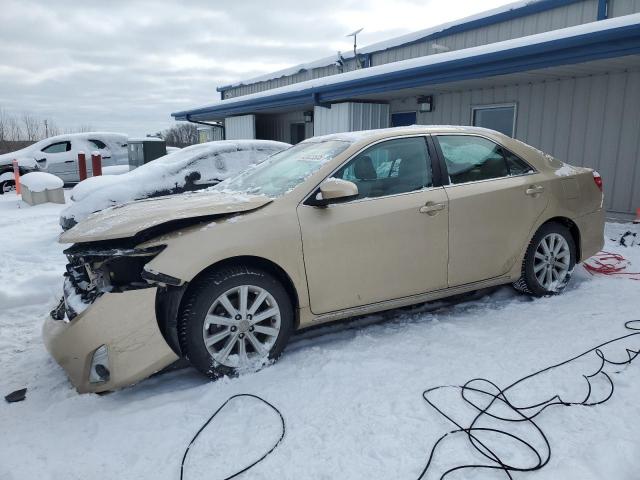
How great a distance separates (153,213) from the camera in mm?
3199

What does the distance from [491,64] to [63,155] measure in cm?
1314

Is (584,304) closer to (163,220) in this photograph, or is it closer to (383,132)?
(383,132)

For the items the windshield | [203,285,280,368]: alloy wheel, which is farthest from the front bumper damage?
the windshield

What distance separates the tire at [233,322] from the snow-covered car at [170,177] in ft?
12.9

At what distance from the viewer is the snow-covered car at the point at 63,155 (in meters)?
15.0

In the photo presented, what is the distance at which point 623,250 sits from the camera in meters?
5.86

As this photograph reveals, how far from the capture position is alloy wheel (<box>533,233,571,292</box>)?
174 inches

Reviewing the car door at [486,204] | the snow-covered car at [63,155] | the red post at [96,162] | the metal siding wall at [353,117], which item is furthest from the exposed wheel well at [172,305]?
the snow-covered car at [63,155]

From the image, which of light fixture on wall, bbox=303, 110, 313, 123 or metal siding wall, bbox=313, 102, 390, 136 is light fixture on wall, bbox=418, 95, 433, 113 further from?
light fixture on wall, bbox=303, 110, 313, 123

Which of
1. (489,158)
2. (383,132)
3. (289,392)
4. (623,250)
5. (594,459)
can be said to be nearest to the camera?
(594,459)

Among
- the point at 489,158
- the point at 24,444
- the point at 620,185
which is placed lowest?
the point at 24,444

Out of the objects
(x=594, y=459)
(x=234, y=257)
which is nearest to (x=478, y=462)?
(x=594, y=459)

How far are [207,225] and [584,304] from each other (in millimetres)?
3312

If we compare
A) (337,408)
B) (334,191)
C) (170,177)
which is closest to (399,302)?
(334,191)
